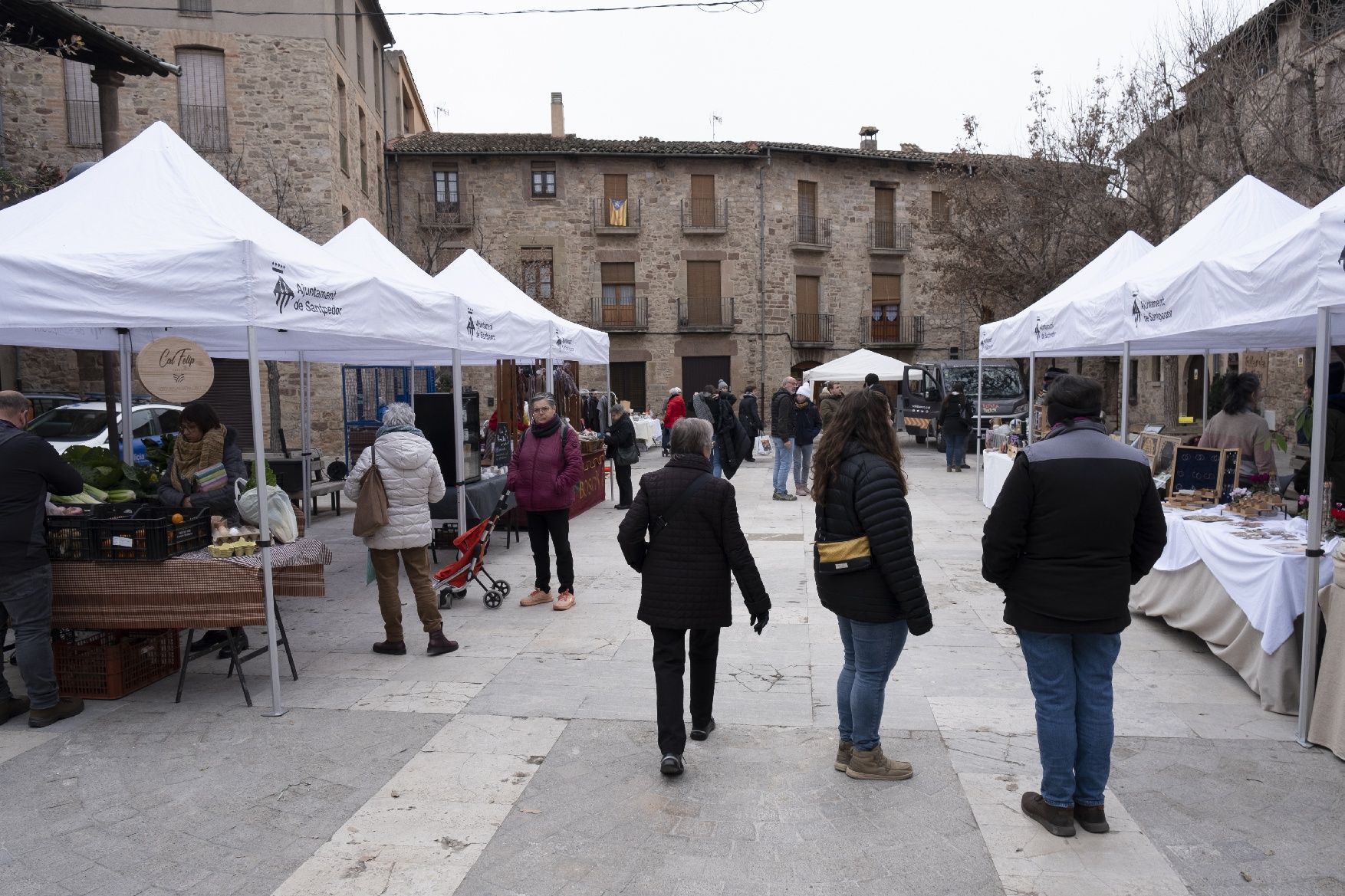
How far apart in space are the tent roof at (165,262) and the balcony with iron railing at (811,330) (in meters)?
24.5

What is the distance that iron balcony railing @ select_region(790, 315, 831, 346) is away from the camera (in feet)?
97.6

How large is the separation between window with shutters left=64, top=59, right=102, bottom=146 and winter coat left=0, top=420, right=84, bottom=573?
17667 mm

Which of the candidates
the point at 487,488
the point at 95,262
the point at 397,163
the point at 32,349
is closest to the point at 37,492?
the point at 95,262

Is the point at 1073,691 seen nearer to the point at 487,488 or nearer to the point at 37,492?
the point at 37,492

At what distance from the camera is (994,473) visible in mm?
11383

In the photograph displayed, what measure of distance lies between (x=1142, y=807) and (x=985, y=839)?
2.42ft

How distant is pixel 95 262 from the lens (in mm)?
4500

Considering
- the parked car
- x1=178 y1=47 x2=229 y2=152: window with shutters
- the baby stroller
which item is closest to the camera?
the baby stroller

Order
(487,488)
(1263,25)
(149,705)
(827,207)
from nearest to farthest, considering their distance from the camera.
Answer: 1. (149,705)
2. (487,488)
3. (1263,25)
4. (827,207)

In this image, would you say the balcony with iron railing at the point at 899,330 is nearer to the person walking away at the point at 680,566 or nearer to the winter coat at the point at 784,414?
the winter coat at the point at 784,414

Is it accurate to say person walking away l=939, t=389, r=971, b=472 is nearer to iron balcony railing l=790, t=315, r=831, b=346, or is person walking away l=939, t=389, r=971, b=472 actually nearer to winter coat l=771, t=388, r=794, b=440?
winter coat l=771, t=388, r=794, b=440

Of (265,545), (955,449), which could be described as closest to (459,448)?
(265,545)

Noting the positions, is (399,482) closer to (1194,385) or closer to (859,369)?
(859,369)

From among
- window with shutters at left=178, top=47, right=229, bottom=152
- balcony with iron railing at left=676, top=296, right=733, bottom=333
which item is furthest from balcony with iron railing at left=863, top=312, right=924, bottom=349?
window with shutters at left=178, top=47, right=229, bottom=152
